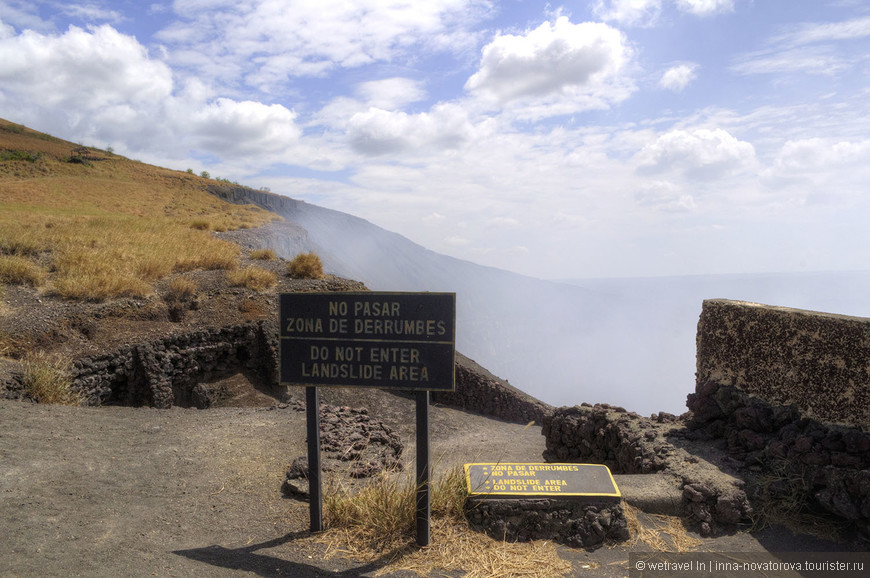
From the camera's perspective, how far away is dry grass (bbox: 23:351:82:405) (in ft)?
23.8

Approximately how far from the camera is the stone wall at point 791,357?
4.47 meters

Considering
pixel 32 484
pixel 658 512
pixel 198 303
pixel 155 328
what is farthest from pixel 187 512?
pixel 198 303

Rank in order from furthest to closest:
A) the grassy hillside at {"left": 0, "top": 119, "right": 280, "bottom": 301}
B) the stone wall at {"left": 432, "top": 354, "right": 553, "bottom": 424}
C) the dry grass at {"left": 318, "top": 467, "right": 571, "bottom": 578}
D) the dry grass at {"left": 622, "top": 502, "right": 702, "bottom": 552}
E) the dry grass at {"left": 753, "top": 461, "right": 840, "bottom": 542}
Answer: the stone wall at {"left": 432, "top": 354, "right": 553, "bottom": 424} → the grassy hillside at {"left": 0, "top": 119, "right": 280, "bottom": 301} → the dry grass at {"left": 753, "top": 461, "right": 840, "bottom": 542} → the dry grass at {"left": 622, "top": 502, "right": 702, "bottom": 552} → the dry grass at {"left": 318, "top": 467, "right": 571, "bottom": 578}

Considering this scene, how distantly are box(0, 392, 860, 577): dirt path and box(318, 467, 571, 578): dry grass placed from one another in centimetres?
19

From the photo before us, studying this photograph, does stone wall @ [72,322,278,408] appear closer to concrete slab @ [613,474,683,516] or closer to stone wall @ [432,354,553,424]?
stone wall @ [432,354,553,424]

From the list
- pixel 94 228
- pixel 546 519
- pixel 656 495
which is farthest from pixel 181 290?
pixel 656 495

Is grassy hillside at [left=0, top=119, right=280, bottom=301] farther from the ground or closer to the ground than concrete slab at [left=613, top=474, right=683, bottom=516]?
farther from the ground

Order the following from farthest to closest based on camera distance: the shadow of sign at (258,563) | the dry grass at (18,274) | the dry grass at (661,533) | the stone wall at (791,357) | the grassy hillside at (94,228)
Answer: the grassy hillside at (94,228) → the dry grass at (18,274) → the stone wall at (791,357) → the dry grass at (661,533) → the shadow of sign at (258,563)

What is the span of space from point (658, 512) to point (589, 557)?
97 centimetres

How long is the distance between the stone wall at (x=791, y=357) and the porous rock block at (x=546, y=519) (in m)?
2.14

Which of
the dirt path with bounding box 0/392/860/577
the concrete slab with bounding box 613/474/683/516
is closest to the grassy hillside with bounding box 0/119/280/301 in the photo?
the dirt path with bounding box 0/392/860/577

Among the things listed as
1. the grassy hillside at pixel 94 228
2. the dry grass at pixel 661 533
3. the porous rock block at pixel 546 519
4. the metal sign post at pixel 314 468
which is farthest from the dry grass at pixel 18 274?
the dry grass at pixel 661 533

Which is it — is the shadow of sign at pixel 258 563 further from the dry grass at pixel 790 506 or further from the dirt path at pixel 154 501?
the dry grass at pixel 790 506

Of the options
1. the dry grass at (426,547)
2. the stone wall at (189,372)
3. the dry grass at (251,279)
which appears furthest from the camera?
the dry grass at (251,279)
